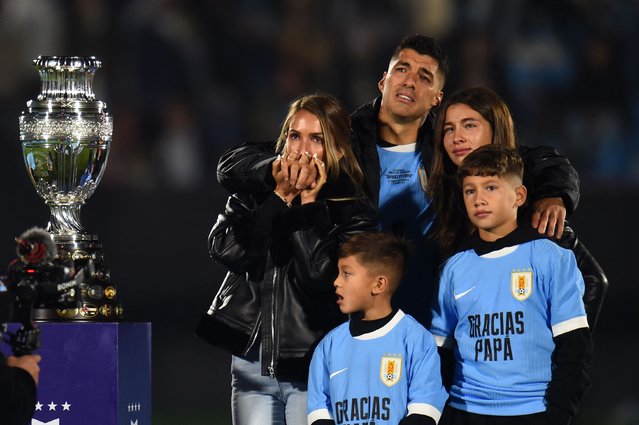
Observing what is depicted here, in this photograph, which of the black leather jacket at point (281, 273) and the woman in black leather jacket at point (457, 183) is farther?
the woman in black leather jacket at point (457, 183)

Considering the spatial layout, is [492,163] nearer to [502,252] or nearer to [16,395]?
[502,252]

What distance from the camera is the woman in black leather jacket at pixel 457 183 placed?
3.67 meters

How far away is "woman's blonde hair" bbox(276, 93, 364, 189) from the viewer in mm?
3582

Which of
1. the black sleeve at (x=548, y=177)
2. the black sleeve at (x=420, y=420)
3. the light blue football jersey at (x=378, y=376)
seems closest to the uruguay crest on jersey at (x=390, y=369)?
the light blue football jersey at (x=378, y=376)

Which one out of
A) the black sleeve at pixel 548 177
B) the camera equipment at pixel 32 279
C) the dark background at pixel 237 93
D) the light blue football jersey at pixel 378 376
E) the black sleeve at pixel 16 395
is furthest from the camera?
the dark background at pixel 237 93

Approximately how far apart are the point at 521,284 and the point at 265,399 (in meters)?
0.79

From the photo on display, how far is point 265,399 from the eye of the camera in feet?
11.8

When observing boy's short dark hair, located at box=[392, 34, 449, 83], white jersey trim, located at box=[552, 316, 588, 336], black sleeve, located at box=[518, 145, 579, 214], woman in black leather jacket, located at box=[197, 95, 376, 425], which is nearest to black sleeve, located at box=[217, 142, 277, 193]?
woman in black leather jacket, located at box=[197, 95, 376, 425]

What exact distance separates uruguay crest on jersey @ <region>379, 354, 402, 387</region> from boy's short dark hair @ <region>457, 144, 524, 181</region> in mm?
528

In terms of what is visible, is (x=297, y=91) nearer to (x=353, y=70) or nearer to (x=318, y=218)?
(x=353, y=70)

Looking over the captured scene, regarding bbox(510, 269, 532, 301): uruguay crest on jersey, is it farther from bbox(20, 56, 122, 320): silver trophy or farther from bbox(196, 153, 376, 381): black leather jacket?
bbox(20, 56, 122, 320): silver trophy

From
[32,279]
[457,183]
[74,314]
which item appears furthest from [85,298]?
[457,183]

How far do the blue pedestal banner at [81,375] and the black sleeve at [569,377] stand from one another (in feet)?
3.72

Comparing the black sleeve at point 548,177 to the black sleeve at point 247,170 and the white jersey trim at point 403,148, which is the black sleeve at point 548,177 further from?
the black sleeve at point 247,170
